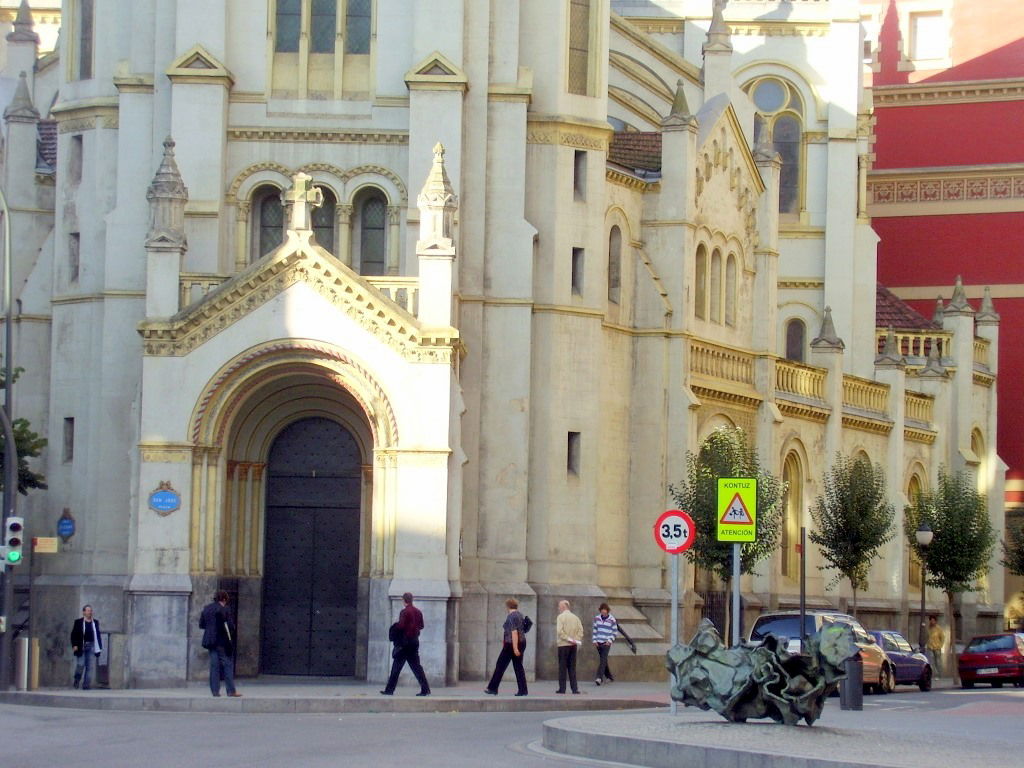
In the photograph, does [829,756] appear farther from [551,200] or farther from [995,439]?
[995,439]

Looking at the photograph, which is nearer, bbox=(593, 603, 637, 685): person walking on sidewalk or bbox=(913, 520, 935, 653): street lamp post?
bbox=(593, 603, 637, 685): person walking on sidewalk

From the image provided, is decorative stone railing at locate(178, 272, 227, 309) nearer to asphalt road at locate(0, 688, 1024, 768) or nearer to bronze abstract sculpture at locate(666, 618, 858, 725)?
asphalt road at locate(0, 688, 1024, 768)

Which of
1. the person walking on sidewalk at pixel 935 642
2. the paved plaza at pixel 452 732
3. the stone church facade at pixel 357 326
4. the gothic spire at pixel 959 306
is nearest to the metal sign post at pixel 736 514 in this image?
the paved plaza at pixel 452 732

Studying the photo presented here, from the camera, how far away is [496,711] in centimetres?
3212

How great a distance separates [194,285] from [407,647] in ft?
28.2

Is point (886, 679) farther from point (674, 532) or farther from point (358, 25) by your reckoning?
point (358, 25)

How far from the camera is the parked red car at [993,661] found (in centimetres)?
4750

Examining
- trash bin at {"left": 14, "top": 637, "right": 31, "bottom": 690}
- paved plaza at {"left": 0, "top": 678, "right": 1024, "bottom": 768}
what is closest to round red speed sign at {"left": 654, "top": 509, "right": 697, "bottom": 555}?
paved plaza at {"left": 0, "top": 678, "right": 1024, "bottom": 768}

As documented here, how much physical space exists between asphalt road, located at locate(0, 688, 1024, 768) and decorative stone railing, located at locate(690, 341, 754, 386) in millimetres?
15010

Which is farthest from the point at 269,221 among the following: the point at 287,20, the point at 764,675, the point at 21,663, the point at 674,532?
the point at 764,675

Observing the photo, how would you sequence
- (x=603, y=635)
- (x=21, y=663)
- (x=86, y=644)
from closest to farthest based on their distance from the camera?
(x=21, y=663), (x=86, y=644), (x=603, y=635)

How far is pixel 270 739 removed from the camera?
24391mm

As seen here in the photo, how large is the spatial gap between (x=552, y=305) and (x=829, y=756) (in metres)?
21.4

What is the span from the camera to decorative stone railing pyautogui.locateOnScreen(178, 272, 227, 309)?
124 ft
